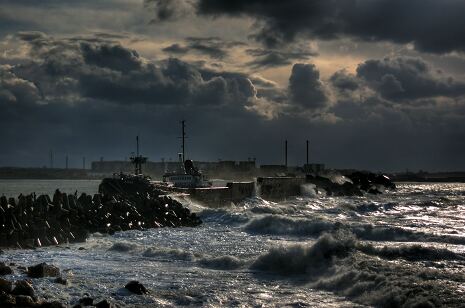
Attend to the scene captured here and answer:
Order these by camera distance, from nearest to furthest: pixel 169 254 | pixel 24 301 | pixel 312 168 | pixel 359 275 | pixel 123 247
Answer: pixel 24 301
pixel 359 275
pixel 169 254
pixel 123 247
pixel 312 168

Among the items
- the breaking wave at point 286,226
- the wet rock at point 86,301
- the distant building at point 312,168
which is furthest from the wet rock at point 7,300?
the distant building at point 312,168

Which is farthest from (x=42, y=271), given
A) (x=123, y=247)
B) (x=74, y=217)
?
(x=74, y=217)

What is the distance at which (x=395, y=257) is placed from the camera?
1789cm

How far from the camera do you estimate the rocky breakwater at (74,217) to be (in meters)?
20.8

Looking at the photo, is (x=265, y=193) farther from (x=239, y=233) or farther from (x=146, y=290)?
(x=146, y=290)

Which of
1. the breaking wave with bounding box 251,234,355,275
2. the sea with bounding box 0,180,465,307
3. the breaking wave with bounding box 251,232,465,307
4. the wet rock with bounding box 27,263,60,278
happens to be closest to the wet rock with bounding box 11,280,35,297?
the sea with bounding box 0,180,465,307

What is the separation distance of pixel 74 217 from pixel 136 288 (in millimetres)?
12424

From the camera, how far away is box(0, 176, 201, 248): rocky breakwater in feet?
68.2

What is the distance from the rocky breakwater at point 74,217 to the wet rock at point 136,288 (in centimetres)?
795

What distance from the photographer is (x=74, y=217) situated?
80.2 feet

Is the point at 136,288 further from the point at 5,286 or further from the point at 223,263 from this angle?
the point at 223,263

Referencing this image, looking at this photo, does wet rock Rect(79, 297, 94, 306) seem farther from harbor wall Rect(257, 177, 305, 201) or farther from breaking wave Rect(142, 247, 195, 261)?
harbor wall Rect(257, 177, 305, 201)

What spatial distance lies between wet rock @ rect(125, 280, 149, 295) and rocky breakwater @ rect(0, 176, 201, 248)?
26.1ft

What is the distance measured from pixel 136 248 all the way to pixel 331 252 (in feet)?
20.7
